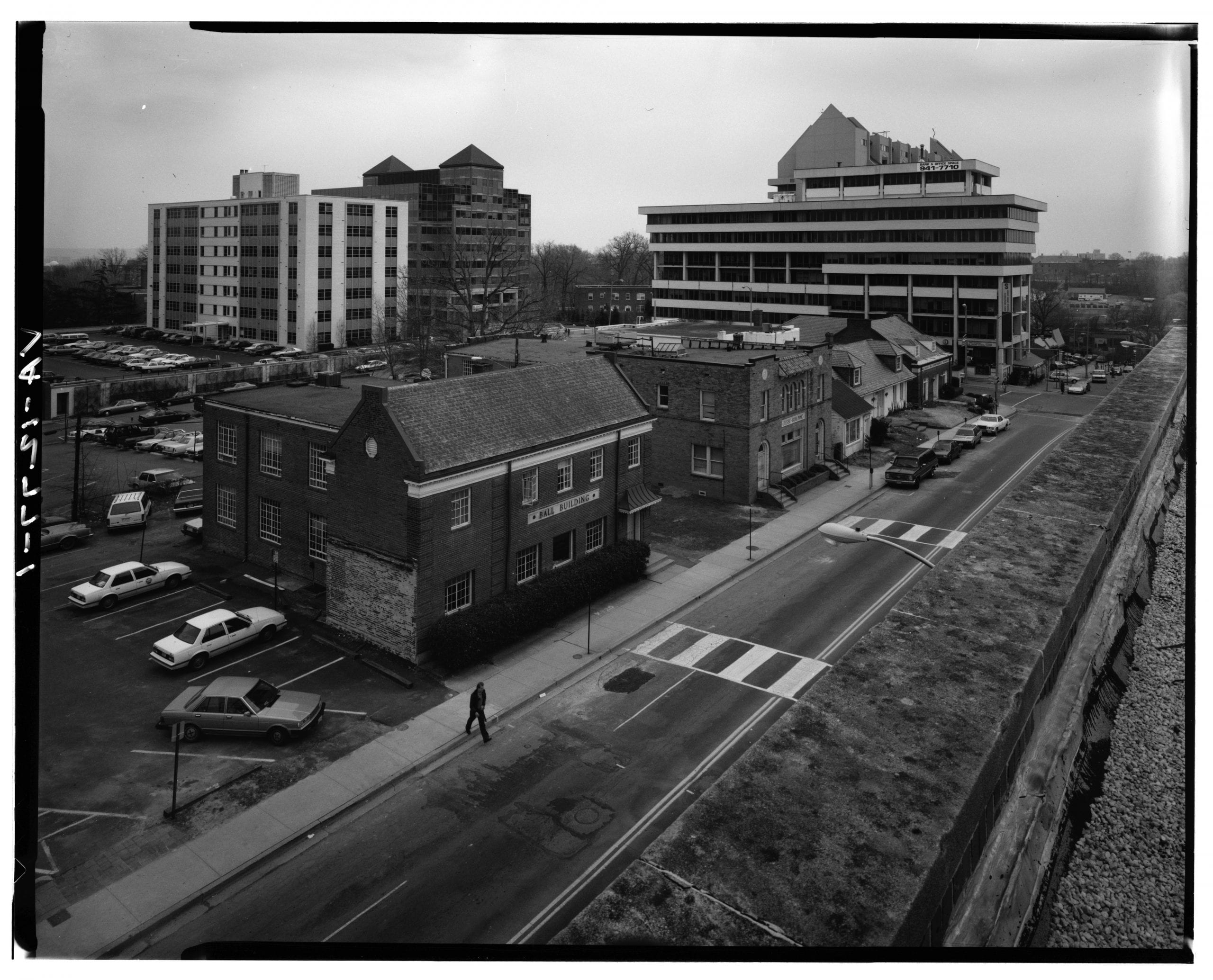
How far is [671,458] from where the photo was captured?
46.2 metres

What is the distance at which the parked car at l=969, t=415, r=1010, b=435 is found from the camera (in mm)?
63188

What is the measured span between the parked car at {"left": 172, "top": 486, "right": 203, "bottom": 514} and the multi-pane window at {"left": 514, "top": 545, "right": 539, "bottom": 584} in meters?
17.9

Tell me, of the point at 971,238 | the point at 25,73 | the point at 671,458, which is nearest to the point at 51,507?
the point at 671,458

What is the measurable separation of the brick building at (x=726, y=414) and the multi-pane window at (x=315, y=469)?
19056 millimetres

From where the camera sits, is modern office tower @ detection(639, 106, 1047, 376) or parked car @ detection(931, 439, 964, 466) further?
modern office tower @ detection(639, 106, 1047, 376)

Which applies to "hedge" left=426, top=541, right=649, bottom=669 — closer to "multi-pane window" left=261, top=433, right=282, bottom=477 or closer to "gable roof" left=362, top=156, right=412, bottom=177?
"multi-pane window" left=261, top=433, right=282, bottom=477

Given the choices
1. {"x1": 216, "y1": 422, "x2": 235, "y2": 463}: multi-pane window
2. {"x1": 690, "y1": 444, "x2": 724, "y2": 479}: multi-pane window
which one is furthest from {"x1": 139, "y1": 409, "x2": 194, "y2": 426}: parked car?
{"x1": 690, "y1": 444, "x2": 724, "y2": 479}: multi-pane window

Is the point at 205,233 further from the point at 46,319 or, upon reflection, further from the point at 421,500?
the point at 46,319

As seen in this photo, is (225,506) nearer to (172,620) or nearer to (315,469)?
(315,469)

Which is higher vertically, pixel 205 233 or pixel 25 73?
pixel 205 233

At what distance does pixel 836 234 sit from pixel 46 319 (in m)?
89.7

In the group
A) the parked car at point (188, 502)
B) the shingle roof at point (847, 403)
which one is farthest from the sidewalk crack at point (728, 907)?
the shingle roof at point (847, 403)

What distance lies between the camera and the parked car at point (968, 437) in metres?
57.8

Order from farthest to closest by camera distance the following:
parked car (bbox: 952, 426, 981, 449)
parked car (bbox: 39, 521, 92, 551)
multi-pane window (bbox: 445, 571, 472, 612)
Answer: parked car (bbox: 952, 426, 981, 449) < parked car (bbox: 39, 521, 92, 551) < multi-pane window (bbox: 445, 571, 472, 612)
